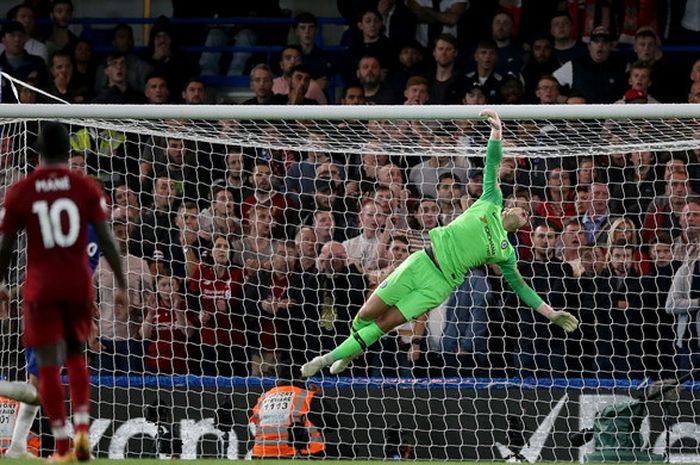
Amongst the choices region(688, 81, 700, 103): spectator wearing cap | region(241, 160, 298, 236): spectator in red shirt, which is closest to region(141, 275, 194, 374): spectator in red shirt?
region(241, 160, 298, 236): spectator in red shirt

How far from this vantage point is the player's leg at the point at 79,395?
25.7ft

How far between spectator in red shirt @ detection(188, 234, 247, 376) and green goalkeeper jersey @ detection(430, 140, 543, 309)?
2.03 meters

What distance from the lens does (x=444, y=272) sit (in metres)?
11.0

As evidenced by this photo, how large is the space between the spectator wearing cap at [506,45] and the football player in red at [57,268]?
24.8 feet

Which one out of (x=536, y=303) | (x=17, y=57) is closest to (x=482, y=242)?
(x=536, y=303)

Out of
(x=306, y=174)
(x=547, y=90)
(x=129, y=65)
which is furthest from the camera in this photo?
(x=129, y=65)

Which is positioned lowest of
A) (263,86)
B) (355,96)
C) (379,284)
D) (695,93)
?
(379,284)

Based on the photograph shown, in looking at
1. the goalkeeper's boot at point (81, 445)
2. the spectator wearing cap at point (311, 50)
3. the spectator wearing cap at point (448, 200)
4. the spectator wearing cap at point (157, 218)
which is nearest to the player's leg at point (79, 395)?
the goalkeeper's boot at point (81, 445)

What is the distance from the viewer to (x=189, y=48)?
15984 millimetres

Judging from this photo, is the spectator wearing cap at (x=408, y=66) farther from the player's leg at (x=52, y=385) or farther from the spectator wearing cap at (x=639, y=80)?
the player's leg at (x=52, y=385)

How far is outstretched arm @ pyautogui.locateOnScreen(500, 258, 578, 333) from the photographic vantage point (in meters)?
10.6

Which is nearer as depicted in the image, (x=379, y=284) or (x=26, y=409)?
(x=26, y=409)

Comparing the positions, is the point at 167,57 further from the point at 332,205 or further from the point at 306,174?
the point at 332,205

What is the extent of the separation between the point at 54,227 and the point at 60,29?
8.97 meters
